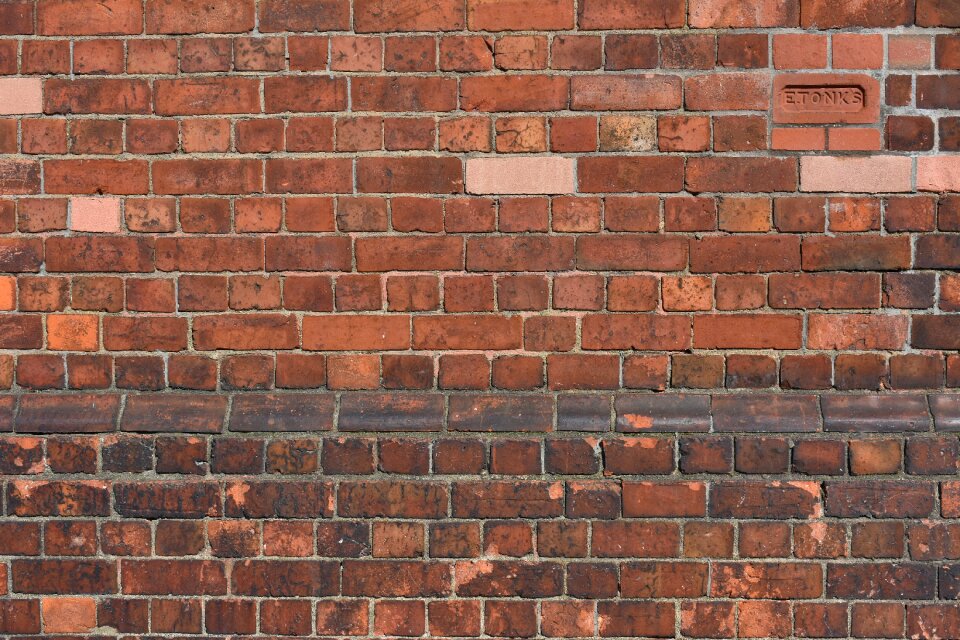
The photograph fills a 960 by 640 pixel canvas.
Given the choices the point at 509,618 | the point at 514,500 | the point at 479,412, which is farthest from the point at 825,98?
the point at 509,618

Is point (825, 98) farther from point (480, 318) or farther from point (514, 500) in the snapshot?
point (514, 500)

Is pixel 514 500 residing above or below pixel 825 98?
below

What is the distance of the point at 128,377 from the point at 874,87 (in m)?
2.10

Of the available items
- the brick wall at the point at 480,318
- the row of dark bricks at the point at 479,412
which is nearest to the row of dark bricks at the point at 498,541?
the brick wall at the point at 480,318

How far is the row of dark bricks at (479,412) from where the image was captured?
1965 millimetres

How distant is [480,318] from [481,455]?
0.36 meters

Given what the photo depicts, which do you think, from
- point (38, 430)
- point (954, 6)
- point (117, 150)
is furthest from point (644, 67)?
point (38, 430)

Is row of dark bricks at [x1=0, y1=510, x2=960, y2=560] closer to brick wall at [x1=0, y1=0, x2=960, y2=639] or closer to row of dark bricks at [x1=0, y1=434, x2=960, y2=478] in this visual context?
brick wall at [x1=0, y1=0, x2=960, y2=639]

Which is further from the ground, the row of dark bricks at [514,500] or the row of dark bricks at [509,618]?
the row of dark bricks at [514,500]

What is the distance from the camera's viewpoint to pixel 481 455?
1.99 m

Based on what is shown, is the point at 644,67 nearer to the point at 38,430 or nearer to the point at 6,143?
the point at 6,143

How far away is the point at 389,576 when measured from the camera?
2.01 metres

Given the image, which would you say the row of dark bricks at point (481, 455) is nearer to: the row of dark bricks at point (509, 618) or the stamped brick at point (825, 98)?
the row of dark bricks at point (509, 618)

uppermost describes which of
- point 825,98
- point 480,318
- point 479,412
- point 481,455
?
point 825,98
